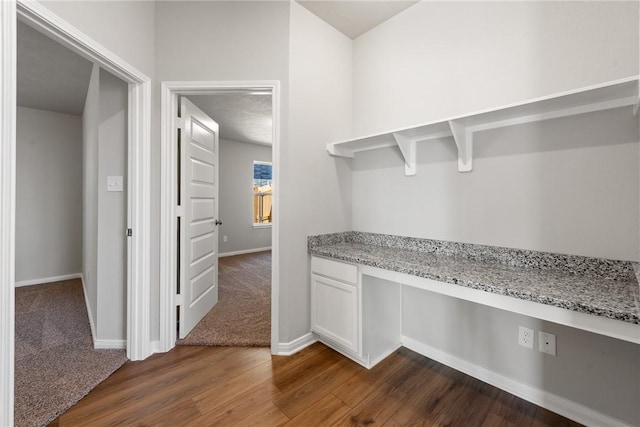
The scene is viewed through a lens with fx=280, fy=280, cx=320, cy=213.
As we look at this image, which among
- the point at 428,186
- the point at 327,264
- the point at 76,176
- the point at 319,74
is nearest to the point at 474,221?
the point at 428,186

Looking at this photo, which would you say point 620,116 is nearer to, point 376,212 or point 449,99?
point 449,99

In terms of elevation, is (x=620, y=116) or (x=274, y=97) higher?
(x=274, y=97)

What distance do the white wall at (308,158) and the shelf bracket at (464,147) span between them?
0.98 m

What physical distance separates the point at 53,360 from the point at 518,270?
312cm

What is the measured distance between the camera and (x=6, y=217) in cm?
116

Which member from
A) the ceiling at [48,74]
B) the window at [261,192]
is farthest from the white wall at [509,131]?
the window at [261,192]

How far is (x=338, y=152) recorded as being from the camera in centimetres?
238

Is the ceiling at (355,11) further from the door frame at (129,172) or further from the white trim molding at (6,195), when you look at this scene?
the white trim molding at (6,195)

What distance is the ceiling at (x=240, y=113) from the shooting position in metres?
3.68

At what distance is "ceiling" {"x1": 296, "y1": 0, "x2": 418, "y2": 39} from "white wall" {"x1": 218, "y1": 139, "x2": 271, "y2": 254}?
4102 mm

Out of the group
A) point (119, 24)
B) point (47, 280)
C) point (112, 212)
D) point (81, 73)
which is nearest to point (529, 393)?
point (112, 212)

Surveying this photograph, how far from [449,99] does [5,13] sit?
2.31 m

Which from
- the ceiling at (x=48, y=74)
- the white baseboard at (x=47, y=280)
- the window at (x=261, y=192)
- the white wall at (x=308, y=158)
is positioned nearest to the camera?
the white wall at (x=308, y=158)

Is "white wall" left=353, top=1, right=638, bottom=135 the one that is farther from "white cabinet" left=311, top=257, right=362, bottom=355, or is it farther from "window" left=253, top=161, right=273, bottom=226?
"window" left=253, top=161, right=273, bottom=226
